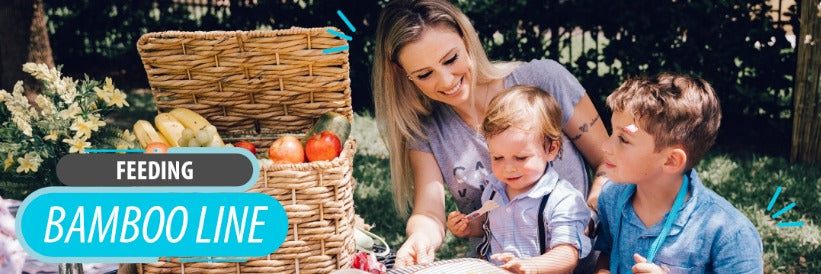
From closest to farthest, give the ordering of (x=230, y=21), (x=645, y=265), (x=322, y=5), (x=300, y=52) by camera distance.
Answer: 1. (x=645, y=265)
2. (x=300, y=52)
3. (x=322, y=5)
4. (x=230, y=21)

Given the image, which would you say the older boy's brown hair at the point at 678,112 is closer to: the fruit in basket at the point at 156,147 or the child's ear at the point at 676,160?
the child's ear at the point at 676,160

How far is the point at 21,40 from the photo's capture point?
6.16 m

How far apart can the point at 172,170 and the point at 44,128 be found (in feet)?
1.07

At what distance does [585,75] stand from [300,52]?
14.1 ft

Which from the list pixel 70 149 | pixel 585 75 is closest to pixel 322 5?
pixel 585 75

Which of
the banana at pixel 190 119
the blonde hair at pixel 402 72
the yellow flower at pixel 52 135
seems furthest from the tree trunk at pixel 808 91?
the yellow flower at pixel 52 135

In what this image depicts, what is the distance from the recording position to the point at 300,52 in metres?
2.51

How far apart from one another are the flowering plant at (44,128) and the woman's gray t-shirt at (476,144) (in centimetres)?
108

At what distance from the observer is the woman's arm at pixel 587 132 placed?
8.89 ft

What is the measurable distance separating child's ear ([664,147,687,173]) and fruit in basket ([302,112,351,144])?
3.12ft

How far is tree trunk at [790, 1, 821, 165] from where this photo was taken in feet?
16.6

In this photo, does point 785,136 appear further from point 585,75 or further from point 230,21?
point 230,21

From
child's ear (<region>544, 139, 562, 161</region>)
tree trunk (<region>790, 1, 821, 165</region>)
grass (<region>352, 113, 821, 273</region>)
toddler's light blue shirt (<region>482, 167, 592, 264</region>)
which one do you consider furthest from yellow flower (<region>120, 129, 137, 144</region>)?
tree trunk (<region>790, 1, 821, 165</region>)

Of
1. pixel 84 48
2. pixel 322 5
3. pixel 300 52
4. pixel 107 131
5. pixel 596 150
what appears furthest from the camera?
pixel 84 48
